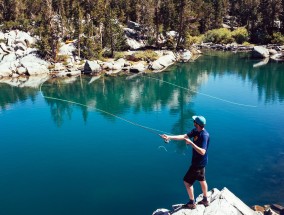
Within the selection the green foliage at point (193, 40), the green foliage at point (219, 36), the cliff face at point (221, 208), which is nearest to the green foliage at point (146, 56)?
the green foliage at point (193, 40)

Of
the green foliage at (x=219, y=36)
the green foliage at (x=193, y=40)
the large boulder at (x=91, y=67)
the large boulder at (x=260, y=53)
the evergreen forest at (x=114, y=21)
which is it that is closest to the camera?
the large boulder at (x=91, y=67)

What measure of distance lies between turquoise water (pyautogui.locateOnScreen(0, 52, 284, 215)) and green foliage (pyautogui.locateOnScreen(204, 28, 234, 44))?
152 ft

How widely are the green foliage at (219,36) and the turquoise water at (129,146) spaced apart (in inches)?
1827

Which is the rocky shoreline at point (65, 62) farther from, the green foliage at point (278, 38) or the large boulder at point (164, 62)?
the green foliage at point (278, 38)

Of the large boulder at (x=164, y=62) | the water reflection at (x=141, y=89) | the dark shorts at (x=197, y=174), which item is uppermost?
the large boulder at (x=164, y=62)

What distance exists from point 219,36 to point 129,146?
2887 inches

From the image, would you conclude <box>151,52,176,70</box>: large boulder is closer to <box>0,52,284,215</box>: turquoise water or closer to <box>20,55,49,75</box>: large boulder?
<box>0,52,284,215</box>: turquoise water

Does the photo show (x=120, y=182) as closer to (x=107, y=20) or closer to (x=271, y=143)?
(x=271, y=143)

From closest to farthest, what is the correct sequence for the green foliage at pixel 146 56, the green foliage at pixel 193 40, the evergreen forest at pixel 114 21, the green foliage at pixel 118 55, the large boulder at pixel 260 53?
the evergreen forest at pixel 114 21
the green foliage at pixel 146 56
the green foliage at pixel 118 55
the large boulder at pixel 260 53
the green foliage at pixel 193 40

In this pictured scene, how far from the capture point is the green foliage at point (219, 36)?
9012cm

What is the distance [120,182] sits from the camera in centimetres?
1966

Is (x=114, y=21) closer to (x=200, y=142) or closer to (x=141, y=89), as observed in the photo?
(x=141, y=89)

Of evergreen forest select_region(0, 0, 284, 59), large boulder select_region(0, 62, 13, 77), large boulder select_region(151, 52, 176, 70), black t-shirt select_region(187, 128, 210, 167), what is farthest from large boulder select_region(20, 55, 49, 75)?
black t-shirt select_region(187, 128, 210, 167)

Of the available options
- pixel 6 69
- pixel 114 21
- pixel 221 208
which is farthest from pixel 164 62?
pixel 221 208
